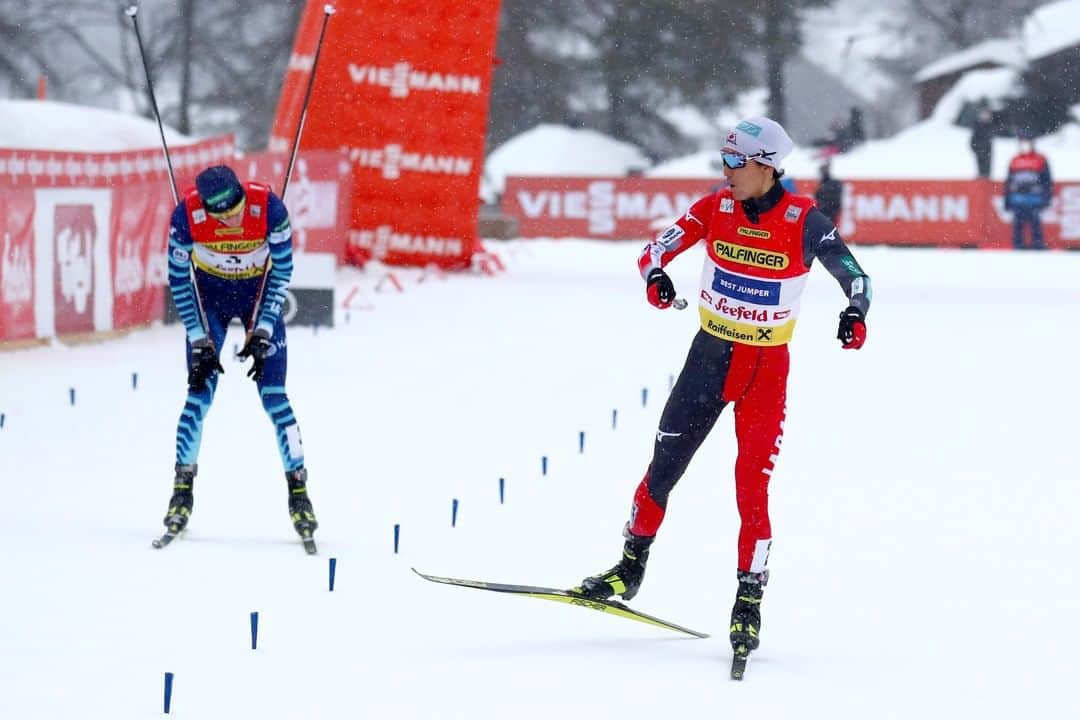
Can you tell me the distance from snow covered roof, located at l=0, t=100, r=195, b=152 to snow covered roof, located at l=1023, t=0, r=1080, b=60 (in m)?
38.5

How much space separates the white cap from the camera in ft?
20.7

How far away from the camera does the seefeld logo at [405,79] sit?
24578mm

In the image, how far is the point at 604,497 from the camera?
9.61 meters

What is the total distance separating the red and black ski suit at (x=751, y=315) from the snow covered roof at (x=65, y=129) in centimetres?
1128

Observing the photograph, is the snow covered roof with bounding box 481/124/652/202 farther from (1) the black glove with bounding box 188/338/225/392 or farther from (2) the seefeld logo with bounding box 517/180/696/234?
(1) the black glove with bounding box 188/338/225/392

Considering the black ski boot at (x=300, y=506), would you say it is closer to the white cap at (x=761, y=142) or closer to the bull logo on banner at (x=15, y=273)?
the white cap at (x=761, y=142)

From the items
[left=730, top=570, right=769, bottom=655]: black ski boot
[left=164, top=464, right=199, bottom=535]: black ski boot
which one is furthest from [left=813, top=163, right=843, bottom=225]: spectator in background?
[left=730, top=570, right=769, bottom=655]: black ski boot

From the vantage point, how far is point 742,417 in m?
6.45

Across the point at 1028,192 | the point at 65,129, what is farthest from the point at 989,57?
the point at 65,129

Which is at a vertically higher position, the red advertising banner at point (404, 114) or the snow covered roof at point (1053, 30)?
the snow covered roof at point (1053, 30)

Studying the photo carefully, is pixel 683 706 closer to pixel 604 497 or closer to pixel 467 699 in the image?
pixel 467 699

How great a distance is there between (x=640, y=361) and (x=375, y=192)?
10.1 meters

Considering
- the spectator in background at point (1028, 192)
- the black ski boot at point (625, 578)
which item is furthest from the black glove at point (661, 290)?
the spectator in background at point (1028, 192)

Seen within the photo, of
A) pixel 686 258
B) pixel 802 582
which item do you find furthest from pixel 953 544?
pixel 686 258
